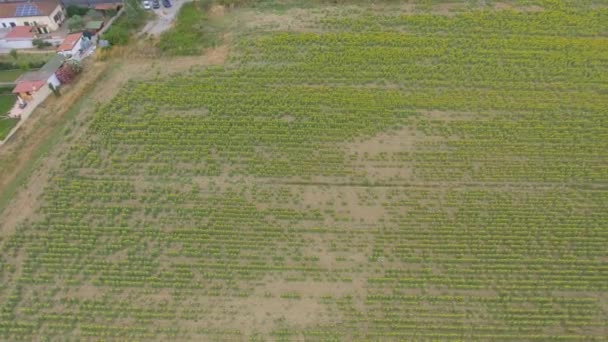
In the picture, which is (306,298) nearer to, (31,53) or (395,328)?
(395,328)

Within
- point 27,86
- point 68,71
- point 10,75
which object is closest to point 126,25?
point 68,71

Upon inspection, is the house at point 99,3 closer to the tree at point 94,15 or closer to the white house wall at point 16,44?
the tree at point 94,15

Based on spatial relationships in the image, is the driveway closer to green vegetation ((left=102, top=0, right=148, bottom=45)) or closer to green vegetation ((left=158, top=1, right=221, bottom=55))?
green vegetation ((left=158, top=1, right=221, bottom=55))

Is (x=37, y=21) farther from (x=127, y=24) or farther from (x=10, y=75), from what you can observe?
(x=127, y=24)

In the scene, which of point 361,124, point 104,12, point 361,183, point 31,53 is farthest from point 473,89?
point 31,53

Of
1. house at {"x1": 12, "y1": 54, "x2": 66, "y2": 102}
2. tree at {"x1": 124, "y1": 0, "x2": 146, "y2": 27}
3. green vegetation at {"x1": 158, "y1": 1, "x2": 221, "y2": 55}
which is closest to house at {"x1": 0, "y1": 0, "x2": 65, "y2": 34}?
house at {"x1": 12, "y1": 54, "x2": 66, "y2": 102}
